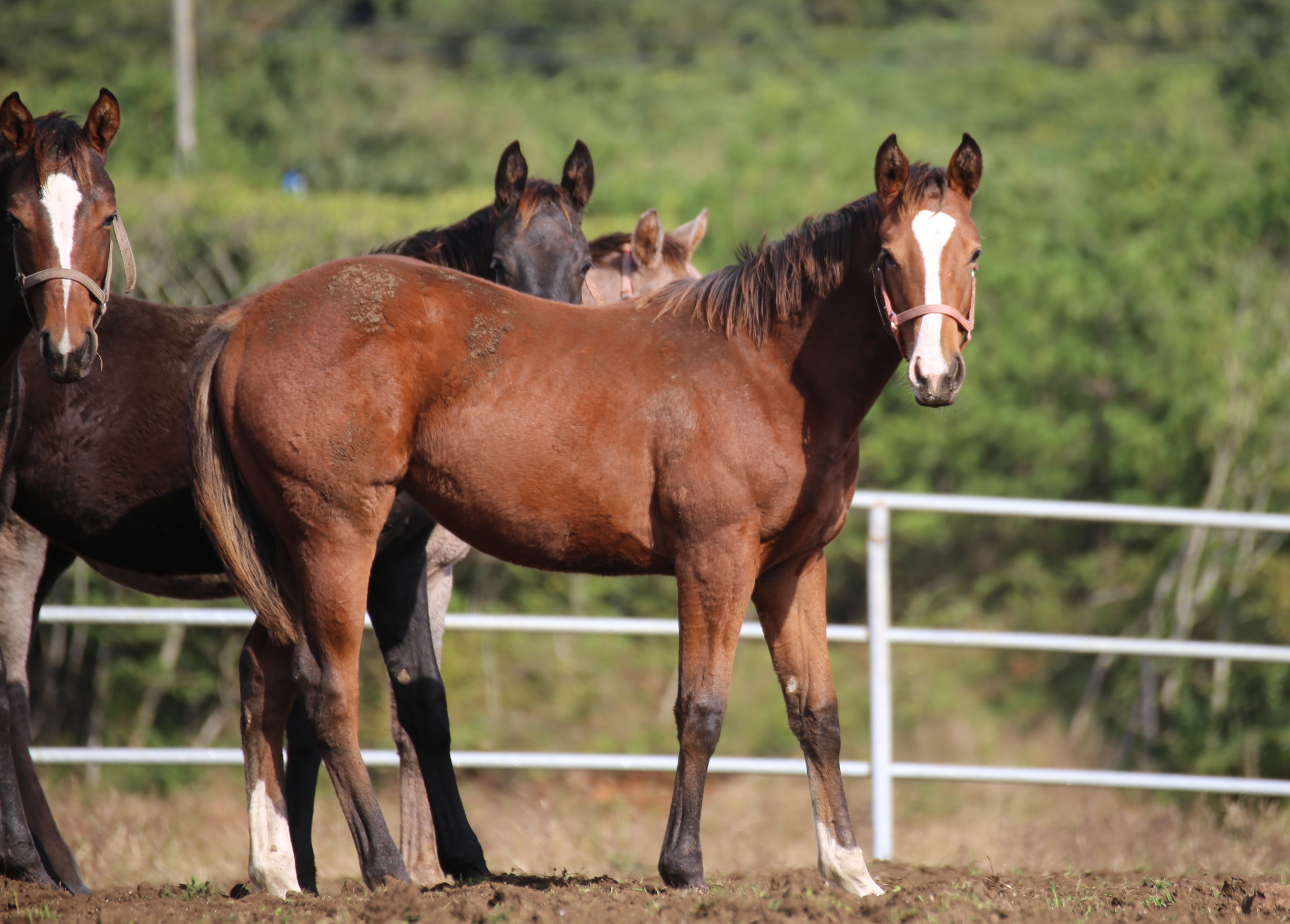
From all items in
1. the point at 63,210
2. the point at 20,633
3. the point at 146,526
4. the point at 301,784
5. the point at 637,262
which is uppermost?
the point at 637,262

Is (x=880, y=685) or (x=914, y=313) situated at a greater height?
(x=914, y=313)

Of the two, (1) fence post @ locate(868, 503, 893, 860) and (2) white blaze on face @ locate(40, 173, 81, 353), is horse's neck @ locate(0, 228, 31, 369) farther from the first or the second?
(1) fence post @ locate(868, 503, 893, 860)

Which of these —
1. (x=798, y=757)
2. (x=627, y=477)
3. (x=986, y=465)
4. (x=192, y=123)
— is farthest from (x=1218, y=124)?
(x=627, y=477)

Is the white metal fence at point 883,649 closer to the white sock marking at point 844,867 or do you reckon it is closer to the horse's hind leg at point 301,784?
the horse's hind leg at point 301,784

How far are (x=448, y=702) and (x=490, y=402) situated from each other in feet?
29.8

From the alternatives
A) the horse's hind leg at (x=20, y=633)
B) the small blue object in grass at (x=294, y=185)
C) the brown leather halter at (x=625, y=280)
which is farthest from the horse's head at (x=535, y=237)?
the small blue object in grass at (x=294, y=185)

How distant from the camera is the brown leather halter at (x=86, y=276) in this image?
135 inches

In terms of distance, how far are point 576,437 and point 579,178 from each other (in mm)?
1855

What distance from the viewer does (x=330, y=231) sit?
10.8 metres

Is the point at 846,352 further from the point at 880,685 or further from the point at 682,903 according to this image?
the point at 880,685

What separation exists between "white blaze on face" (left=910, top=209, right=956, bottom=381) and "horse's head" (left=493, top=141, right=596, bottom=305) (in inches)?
64.7

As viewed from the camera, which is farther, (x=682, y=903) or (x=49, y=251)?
(x=49, y=251)

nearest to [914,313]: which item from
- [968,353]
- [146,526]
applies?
[146,526]

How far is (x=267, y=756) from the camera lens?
3791 mm
